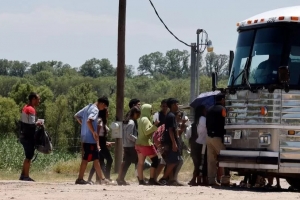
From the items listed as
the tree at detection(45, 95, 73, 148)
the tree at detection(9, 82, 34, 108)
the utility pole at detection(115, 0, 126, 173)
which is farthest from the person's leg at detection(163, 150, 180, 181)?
the tree at detection(9, 82, 34, 108)

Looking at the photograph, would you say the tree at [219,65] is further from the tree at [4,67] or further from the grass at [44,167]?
the tree at [4,67]

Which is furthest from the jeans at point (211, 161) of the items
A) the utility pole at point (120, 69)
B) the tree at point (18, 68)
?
the tree at point (18, 68)

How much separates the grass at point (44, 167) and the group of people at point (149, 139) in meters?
3.17

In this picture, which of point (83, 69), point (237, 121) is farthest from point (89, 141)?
point (83, 69)

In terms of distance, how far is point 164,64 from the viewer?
534 feet

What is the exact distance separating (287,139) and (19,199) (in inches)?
196

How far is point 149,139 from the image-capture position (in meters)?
17.8

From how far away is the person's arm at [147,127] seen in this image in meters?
17.6

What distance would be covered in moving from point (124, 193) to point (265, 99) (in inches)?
123

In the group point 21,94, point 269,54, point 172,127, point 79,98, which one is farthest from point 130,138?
point 21,94

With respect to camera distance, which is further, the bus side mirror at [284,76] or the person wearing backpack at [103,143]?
the person wearing backpack at [103,143]

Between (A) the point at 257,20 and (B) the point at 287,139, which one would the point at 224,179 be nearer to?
(B) the point at 287,139

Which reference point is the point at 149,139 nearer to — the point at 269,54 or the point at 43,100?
the point at 269,54

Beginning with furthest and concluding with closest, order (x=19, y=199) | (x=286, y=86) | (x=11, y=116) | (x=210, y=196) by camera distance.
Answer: (x=11, y=116) → (x=286, y=86) → (x=210, y=196) → (x=19, y=199)
